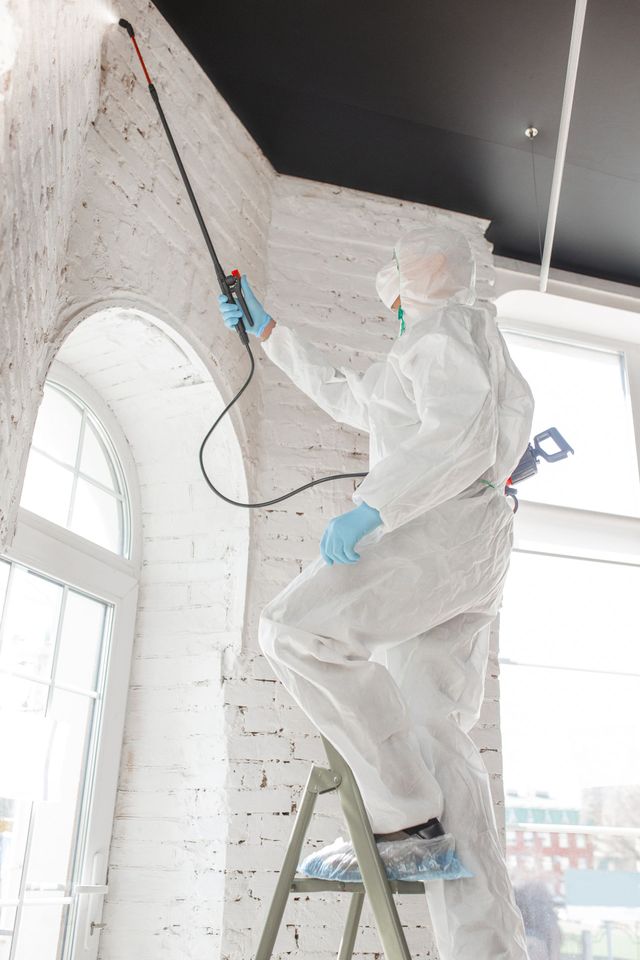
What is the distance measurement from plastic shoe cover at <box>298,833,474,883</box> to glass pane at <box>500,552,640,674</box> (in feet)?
Result: 5.89

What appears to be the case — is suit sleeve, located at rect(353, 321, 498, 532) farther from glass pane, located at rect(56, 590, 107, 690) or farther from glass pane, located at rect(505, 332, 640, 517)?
glass pane, located at rect(505, 332, 640, 517)

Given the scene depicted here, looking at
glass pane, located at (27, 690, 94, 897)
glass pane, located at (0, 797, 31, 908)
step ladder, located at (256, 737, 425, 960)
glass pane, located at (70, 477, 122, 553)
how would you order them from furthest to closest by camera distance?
glass pane, located at (70, 477, 122, 553) < glass pane, located at (27, 690, 94, 897) < glass pane, located at (0, 797, 31, 908) < step ladder, located at (256, 737, 425, 960)

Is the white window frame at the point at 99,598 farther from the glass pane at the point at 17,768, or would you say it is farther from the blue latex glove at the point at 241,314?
the blue latex glove at the point at 241,314

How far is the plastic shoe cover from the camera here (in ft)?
4.53

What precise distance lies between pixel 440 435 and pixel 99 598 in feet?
3.98

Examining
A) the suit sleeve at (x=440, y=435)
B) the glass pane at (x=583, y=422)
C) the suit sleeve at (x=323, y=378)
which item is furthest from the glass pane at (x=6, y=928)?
the glass pane at (x=583, y=422)

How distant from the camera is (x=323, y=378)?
7.20 feet

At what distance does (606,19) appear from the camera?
8.20 ft

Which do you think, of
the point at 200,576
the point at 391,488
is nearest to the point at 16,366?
the point at 391,488

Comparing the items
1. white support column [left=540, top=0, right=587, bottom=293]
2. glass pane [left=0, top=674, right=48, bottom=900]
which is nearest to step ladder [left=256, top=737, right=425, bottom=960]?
glass pane [left=0, top=674, right=48, bottom=900]

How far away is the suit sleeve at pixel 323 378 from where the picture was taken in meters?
2.11

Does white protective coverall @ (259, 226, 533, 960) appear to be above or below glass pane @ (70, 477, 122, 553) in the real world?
below

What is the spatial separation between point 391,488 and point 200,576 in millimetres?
1108

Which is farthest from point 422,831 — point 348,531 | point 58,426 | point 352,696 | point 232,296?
point 58,426
